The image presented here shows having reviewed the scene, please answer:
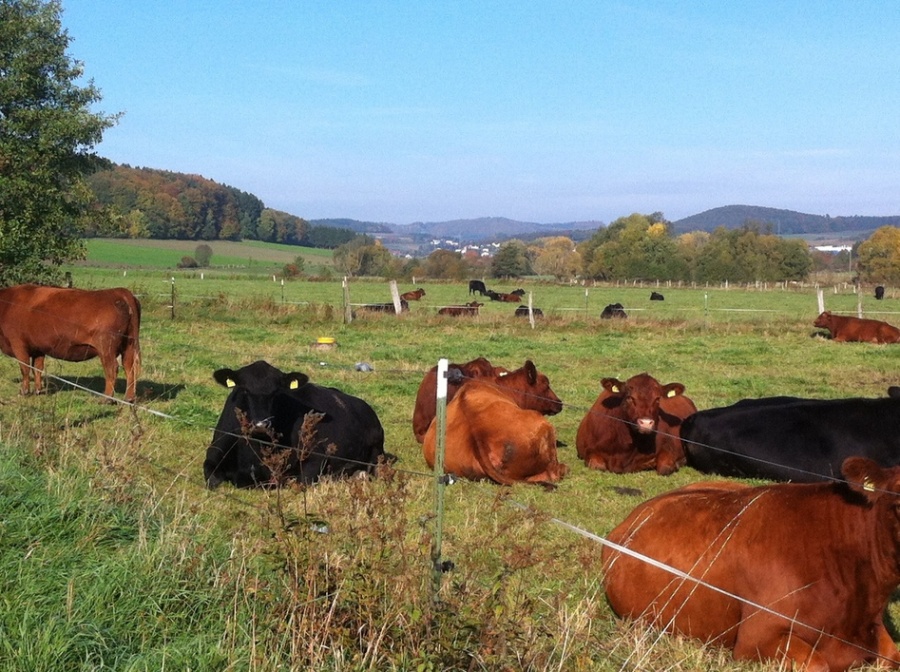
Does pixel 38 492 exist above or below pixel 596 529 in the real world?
above

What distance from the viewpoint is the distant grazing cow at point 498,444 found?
9.36 meters

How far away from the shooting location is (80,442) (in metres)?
6.79

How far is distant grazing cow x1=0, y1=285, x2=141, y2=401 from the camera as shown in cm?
1314

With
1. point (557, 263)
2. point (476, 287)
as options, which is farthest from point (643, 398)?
point (557, 263)

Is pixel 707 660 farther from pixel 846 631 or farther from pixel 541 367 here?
pixel 541 367

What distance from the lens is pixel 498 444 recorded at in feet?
30.9

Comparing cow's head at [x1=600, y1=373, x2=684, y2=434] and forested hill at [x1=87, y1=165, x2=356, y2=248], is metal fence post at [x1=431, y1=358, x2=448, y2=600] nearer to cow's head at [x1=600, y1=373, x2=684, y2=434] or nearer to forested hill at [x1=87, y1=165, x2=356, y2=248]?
cow's head at [x1=600, y1=373, x2=684, y2=434]

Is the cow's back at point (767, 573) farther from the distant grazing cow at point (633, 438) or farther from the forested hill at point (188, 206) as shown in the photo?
the forested hill at point (188, 206)

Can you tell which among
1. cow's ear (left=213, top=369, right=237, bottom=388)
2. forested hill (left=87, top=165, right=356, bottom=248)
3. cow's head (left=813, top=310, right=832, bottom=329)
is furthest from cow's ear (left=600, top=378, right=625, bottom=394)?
forested hill (left=87, top=165, right=356, bottom=248)

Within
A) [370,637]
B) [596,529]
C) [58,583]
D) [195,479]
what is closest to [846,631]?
[370,637]

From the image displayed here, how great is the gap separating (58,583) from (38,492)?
1420 mm

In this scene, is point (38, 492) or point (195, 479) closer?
point (38, 492)

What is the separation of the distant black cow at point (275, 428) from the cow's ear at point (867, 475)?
14.7 feet

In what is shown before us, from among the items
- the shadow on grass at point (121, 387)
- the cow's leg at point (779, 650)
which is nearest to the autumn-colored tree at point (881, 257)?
the shadow on grass at point (121, 387)
